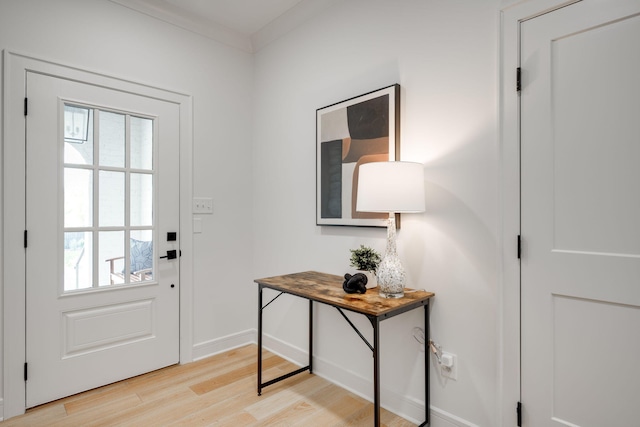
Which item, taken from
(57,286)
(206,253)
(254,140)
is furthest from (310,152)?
(57,286)

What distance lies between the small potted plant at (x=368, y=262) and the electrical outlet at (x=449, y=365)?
0.51m

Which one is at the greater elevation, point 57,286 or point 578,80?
point 578,80

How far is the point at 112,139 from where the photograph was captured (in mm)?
2410

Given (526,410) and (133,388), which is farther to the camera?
(133,388)

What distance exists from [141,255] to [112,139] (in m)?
0.83

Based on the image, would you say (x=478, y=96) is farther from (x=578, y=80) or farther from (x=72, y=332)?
(x=72, y=332)

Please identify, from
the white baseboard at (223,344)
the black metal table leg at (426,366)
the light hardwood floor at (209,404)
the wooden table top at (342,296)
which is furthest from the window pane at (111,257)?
the black metal table leg at (426,366)

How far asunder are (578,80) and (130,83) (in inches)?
104

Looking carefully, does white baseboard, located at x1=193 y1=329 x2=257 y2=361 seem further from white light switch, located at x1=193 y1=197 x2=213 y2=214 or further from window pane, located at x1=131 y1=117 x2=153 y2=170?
window pane, located at x1=131 y1=117 x2=153 y2=170

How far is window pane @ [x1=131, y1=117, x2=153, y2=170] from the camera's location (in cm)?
250

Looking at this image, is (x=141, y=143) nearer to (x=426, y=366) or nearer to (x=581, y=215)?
(x=426, y=366)

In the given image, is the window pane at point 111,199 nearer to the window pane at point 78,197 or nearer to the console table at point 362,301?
the window pane at point 78,197

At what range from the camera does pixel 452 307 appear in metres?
1.81

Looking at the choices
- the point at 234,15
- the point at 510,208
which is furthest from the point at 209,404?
the point at 234,15
